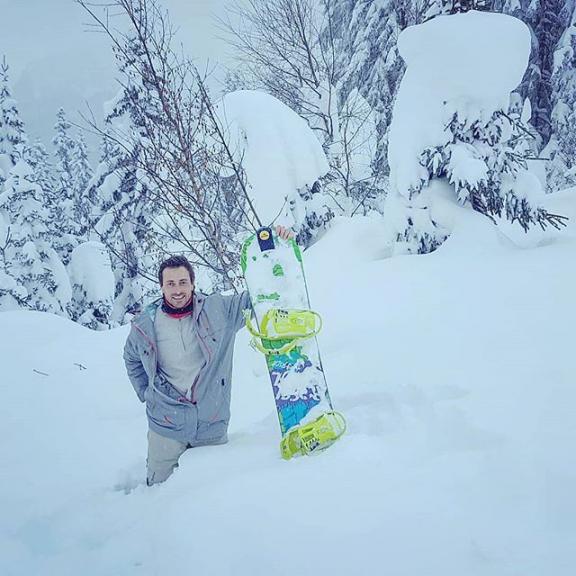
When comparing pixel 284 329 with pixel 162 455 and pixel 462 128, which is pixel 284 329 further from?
pixel 462 128

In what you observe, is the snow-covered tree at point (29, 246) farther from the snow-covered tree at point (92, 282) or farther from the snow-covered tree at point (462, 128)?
the snow-covered tree at point (462, 128)

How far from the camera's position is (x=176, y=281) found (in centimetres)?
283

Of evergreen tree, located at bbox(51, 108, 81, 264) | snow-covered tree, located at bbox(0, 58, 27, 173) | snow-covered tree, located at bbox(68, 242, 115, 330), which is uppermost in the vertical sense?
snow-covered tree, located at bbox(0, 58, 27, 173)

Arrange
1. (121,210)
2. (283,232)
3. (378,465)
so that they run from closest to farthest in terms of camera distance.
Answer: (378,465), (283,232), (121,210)

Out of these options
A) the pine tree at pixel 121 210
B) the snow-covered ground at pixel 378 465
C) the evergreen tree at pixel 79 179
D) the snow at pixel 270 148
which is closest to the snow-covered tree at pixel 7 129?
the pine tree at pixel 121 210

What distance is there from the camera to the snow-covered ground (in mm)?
1688

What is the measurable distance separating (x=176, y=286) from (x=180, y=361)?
535 millimetres

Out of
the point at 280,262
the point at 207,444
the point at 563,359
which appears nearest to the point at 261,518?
the point at 207,444

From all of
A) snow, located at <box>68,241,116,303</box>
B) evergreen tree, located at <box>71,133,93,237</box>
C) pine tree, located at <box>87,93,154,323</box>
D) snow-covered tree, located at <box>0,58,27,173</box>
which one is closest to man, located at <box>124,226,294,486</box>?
pine tree, located at <box>87,93,154,323</box>

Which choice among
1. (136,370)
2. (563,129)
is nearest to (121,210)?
(136,370)

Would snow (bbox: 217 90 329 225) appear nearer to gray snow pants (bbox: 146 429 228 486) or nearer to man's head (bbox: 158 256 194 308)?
man's head (bbox: 158 256 194 308)

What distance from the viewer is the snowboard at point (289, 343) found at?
253 centimetres

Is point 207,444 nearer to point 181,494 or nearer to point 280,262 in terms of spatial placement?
point 181,494

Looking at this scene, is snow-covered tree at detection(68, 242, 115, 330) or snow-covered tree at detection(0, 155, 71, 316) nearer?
snow-covered tree at detection(0, 155, 71, 316)
